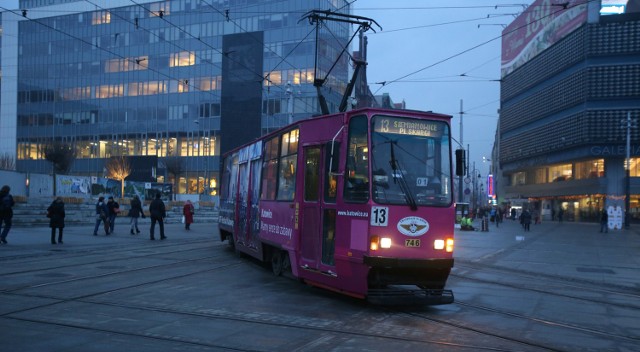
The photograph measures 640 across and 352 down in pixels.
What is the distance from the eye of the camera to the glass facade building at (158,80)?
62703mm

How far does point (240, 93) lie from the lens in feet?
219

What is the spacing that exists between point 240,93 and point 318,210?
193 ft

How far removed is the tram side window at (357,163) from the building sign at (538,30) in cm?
4714

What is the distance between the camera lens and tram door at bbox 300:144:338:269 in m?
9.32

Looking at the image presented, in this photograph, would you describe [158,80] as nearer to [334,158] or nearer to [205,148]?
[205,148]

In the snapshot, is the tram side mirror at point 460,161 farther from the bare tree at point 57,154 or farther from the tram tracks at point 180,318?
the bare tree at point 57,154

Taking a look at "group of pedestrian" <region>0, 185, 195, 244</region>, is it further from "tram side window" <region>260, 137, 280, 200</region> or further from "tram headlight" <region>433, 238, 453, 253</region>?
"tram headlight" <region>433, 238, 453, 253</region>

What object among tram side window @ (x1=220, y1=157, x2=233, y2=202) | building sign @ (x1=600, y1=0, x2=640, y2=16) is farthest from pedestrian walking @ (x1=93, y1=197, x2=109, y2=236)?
building sign @ (x1=600, y1=0, x2=640, y2=16)

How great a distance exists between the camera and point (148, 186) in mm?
43469

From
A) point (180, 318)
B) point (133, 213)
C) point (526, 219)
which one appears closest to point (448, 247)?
point (180, 318)

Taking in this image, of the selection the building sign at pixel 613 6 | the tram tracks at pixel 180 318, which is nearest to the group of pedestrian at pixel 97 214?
the tram tracks at pixel 180 318

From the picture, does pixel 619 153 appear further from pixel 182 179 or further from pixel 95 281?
pixel 95 281

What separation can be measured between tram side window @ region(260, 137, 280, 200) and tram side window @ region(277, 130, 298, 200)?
33 cm

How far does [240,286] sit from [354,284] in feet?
9.44
